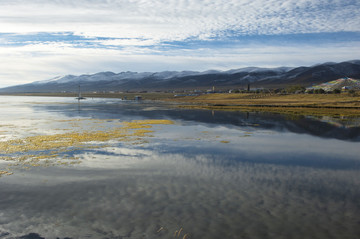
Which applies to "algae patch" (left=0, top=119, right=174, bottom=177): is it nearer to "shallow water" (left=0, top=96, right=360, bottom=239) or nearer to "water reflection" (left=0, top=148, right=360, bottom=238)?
"shallow water" (left=0, top=96, right=360, bottom=239)

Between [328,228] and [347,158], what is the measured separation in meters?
13.4

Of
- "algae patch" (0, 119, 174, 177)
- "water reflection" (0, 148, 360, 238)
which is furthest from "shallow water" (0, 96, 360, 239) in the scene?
"algae patch" (0, 119, 174, 177)

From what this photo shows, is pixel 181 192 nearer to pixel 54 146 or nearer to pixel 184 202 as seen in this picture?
pixel 184 202

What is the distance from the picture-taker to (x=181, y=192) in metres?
14.7

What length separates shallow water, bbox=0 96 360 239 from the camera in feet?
36.4

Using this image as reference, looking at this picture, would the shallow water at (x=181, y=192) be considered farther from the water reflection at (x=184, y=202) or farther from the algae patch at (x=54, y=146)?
the algae patch at (x=54, y=146)

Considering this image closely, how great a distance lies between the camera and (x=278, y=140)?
30234mm

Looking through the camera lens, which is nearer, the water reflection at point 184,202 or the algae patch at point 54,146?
the water reflection at point 184,202

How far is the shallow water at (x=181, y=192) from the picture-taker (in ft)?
36.4

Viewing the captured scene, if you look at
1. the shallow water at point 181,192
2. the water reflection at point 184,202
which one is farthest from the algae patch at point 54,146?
the water reflection at point 184,202

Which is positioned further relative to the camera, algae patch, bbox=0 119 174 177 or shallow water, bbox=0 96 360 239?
algae patch, bbox=0 119 174 177

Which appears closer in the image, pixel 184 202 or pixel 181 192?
pixel 184 202

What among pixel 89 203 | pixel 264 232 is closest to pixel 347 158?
pixel 264 232

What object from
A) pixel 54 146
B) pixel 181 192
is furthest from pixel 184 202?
pixel 54 146
